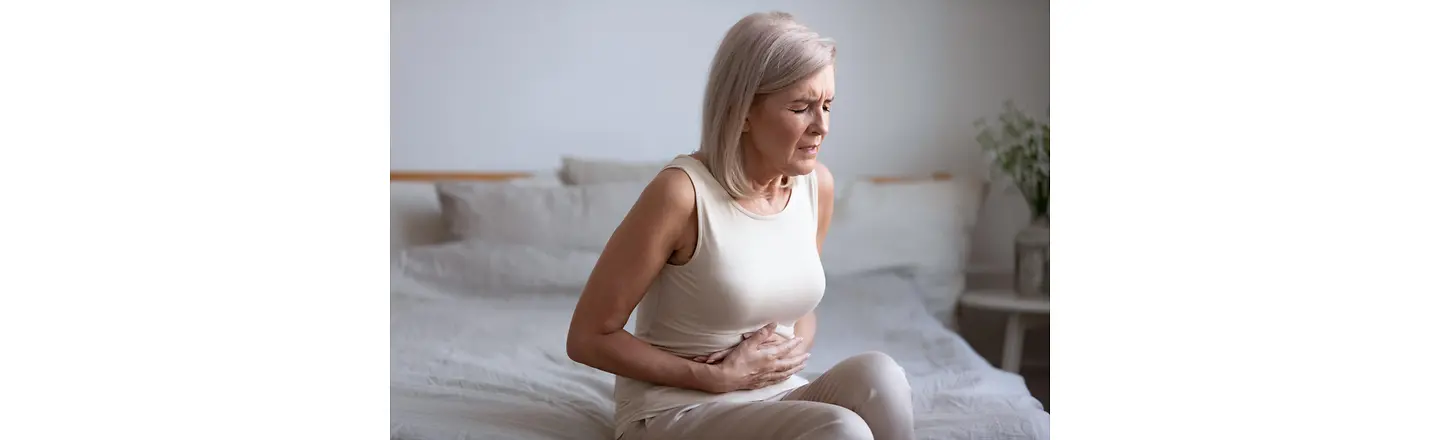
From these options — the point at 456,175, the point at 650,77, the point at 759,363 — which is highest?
the point at 650,77

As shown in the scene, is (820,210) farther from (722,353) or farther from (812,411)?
(812,411)

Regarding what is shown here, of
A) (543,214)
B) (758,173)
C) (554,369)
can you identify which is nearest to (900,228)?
(543,214)

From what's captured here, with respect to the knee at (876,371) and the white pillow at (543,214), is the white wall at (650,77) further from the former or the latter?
the knee at (876,371)

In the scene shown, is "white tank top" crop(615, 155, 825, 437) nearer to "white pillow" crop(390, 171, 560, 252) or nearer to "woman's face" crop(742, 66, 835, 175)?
"woman's face" crop(742, 66, 835, 175)

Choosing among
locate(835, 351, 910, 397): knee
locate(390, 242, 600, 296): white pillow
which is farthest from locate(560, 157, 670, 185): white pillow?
locate(835, 351, 910, 397): knee

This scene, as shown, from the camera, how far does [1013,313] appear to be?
293 cm

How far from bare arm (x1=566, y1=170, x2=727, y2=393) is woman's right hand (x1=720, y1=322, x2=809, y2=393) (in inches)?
0.7

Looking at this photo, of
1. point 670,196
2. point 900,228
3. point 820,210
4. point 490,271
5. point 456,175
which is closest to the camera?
point 670,196

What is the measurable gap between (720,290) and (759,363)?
0.11 meters

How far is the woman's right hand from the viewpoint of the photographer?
46.5 inches

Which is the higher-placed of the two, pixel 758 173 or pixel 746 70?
pixel 746 70

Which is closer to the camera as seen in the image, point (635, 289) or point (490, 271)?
point (635, 289)
